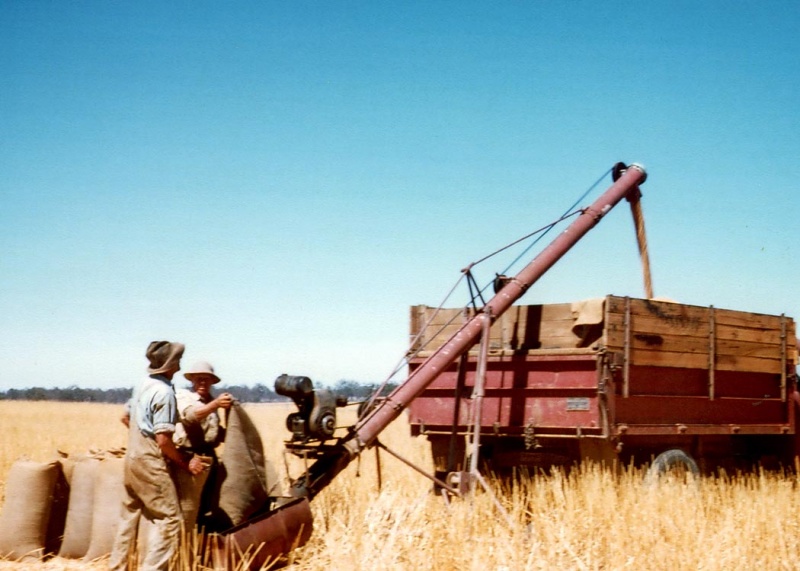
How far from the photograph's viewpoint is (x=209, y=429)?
570cm

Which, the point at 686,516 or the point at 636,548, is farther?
the point at 686,516

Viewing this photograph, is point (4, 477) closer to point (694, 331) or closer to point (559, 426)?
point (559, 426)

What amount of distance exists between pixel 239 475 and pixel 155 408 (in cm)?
109

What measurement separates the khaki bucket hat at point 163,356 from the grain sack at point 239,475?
0.78 m

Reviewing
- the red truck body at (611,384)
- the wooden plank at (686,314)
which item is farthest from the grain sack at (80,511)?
the wooden plank at (686,314)

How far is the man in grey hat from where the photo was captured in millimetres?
4852

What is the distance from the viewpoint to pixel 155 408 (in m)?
4.91

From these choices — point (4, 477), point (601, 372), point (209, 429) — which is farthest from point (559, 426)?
point (4, 477)

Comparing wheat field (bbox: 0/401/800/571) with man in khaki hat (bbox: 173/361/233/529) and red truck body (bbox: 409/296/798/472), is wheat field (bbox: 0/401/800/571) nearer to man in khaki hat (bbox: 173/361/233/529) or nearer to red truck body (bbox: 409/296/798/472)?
red truck body (bbox: 409/296/798/472)

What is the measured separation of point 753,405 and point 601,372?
278cm

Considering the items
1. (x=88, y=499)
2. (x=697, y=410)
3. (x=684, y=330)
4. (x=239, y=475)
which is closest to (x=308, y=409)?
(x=239, y=475)

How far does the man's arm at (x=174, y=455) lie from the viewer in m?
4.85

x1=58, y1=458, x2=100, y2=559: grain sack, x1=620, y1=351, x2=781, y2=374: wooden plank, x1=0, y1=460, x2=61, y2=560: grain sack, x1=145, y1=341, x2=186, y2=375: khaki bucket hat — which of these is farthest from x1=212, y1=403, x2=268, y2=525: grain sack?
x1=620, y1=351, x2=781, y2=374: wooden plank

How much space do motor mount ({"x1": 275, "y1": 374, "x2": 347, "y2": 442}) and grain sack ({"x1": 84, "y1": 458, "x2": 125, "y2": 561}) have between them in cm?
144
